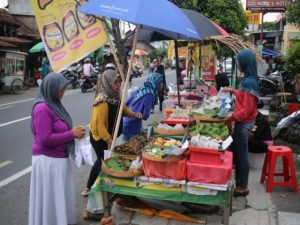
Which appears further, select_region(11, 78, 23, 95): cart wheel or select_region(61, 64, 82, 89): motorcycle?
select_region(61, 64, 82, 89): motorcycle

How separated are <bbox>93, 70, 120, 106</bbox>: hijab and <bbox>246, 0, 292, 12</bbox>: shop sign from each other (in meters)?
13.1

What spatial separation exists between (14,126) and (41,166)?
6.81 metres

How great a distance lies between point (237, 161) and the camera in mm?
5043

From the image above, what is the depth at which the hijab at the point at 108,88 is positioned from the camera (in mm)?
4406

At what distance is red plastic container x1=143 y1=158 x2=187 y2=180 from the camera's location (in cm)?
393

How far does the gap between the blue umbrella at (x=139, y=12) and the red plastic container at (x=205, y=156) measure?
1249mm

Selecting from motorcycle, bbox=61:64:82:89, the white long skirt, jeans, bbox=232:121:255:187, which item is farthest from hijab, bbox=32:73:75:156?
motorcycle, bbox=61:64:82:89

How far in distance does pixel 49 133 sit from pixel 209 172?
165cm

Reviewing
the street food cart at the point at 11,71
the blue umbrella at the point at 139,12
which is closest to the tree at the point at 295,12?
the blue umbrella at the point at 139,12

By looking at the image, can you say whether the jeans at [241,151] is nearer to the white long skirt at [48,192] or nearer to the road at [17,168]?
the road at [17,168]

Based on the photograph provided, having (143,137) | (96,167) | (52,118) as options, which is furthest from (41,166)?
(143,137)

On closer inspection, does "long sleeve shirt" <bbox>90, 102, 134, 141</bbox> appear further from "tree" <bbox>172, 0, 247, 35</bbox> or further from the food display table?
"tree" <bbox>172, 0, 247, 35</bbox>

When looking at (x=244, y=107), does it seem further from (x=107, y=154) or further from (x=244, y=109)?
(x=107, y=154)

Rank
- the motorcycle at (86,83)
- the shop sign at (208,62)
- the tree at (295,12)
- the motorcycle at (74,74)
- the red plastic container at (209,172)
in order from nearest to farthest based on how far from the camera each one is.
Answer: the red plastic container at (209,172) → the tree at (295,12) → the shop sign at (208,62) → the motorcycle at (86,83) → the motorcycle at (74,74)
